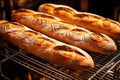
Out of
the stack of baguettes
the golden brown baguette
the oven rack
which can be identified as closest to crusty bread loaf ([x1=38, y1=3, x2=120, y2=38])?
the stack of baguettes

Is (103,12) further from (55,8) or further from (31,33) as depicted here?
(31,33)

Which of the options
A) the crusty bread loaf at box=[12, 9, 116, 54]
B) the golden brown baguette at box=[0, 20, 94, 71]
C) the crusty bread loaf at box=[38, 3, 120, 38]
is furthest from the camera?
the crusty bread loaf at box=[38, 3, 120, 38]

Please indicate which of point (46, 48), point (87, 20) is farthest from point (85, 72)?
point (87, 20)

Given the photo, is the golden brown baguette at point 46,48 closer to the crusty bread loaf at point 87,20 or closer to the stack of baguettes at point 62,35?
the stack of baguettes at point 62,35

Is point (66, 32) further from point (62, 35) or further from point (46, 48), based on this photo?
point (46, 48)

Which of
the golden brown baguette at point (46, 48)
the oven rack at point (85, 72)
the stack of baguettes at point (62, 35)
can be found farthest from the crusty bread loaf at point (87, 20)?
the golden brown baguette at point (46, 48)

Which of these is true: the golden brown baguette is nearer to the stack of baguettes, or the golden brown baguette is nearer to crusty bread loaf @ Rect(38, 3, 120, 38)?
the stack of baguettes

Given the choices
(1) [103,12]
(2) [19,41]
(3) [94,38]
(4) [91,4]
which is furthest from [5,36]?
(1) [103,12]
